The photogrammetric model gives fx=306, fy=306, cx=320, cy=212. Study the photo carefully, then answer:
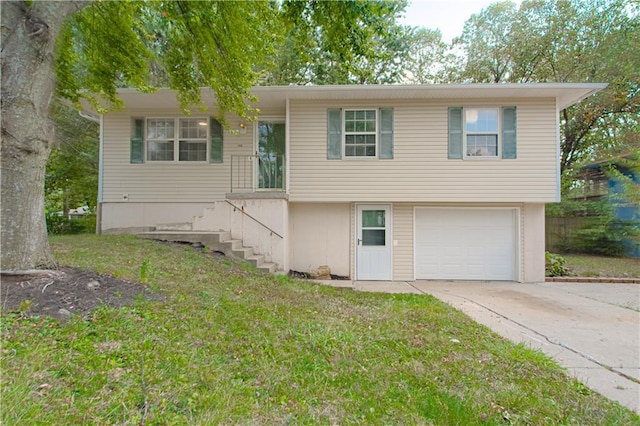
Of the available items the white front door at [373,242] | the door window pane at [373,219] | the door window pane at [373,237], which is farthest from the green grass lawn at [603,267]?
the door window pane at [373,219]

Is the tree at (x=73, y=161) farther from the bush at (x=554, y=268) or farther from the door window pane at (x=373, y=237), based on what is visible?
the bush at (x=554, y=268)

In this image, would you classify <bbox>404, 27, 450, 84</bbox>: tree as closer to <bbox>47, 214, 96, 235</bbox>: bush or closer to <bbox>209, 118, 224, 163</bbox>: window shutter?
<bbox>209, 118, 224, 163</bbox>: window shutter

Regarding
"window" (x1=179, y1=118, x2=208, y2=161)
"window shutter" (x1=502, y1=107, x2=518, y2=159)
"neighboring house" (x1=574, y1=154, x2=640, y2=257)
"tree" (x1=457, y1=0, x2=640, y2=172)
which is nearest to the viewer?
"window shutter" (x1=502, y1=107, x2=518, y2=159)

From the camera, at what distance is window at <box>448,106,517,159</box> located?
24.9ft

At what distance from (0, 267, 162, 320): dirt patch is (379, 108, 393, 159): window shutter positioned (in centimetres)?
606

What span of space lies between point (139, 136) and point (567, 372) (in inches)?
375

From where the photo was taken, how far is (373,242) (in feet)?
26.6

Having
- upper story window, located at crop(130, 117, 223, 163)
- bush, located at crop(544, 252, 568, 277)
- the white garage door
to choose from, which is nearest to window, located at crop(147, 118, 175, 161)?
upper story window, located at crop(130, 117, 223, 163)

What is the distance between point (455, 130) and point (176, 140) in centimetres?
723

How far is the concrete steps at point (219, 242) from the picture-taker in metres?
6.67

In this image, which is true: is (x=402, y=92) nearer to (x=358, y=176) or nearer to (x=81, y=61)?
(x=358, y=176)

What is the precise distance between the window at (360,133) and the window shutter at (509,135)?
9.00ft

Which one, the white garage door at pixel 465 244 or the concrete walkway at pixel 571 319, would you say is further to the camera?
the white garage door at pixel 465 244

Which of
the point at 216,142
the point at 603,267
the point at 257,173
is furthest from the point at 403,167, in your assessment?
the point at 603,267
